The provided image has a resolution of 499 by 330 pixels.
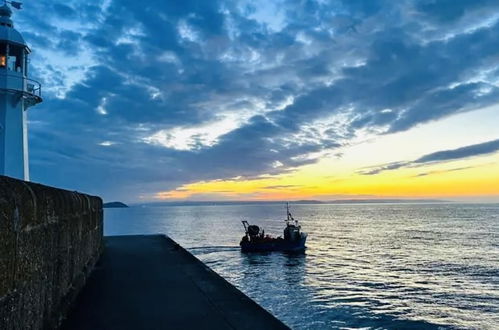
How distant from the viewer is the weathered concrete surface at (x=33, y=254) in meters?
3.53

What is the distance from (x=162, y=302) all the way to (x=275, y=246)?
3864 cm

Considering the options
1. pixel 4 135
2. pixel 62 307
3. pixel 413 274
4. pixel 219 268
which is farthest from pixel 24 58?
pixel 413 274

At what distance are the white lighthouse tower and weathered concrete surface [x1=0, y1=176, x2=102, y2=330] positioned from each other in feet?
37.6

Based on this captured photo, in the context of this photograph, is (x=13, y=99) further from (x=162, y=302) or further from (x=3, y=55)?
(x=162, y=302)

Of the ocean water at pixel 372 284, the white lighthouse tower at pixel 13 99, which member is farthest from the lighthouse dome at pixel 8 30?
the ocean water at pixel 372 284

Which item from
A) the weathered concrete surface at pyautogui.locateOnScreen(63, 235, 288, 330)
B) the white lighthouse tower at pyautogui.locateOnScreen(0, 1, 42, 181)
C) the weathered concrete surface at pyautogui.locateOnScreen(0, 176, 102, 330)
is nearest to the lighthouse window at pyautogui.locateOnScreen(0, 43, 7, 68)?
the white lighthouse tower at pyautogui.locateOnScreen(0, 1, 42, 181)

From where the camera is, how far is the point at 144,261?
52.4 feet

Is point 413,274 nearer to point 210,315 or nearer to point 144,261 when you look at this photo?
point 144,261

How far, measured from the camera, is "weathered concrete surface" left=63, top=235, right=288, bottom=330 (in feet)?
23.0

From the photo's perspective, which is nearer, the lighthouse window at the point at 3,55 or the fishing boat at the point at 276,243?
the lighthouse window at the point at 3,55

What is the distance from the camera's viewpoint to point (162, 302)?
8.77 m

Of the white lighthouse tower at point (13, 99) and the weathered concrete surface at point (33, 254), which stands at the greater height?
the white lighthouse tower at point (13, 99)

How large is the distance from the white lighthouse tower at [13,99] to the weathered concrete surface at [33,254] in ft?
37.6

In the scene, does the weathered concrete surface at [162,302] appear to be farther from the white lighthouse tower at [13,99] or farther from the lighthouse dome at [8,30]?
the lighthouse dome at [8,30]
